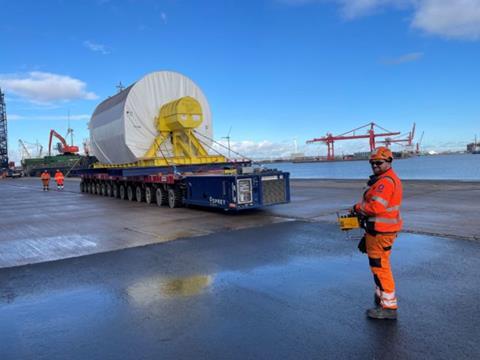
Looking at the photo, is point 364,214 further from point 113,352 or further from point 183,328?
point 113,352

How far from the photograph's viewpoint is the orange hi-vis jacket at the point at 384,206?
421 centimetres

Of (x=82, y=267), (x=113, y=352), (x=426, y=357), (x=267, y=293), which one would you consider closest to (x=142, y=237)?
(x=82, y=267)

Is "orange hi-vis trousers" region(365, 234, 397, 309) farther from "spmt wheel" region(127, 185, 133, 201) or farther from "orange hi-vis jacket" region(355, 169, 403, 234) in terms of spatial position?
"spmt wheel" region(127, 185, 133, 201)

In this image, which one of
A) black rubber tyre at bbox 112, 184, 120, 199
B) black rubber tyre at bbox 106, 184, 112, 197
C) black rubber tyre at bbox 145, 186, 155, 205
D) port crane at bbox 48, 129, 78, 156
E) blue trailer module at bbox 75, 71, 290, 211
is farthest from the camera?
port crane at bbox 48, 129, 78, 156

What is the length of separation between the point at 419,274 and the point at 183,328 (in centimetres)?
338

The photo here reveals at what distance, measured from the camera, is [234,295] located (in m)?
5.18

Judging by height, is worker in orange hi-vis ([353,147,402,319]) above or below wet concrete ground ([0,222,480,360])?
above

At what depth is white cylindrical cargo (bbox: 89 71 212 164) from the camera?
52.1 feet

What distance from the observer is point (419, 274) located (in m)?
5.75

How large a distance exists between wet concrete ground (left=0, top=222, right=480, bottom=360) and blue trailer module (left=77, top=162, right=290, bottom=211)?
423 cm

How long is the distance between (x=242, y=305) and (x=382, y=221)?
5.97 ft

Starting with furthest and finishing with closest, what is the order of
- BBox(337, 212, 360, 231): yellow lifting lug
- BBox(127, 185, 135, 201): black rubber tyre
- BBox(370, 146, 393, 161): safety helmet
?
BBox(127, 185, 135, 201): black rubber tyre → BBox(337, 212, 360, 231): yellow lifting lug → BBox(370, 146, 393, 161): safety helmet

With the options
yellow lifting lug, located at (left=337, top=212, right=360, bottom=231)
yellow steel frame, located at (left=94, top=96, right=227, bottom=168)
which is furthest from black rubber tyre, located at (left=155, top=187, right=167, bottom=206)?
yellow lifting lug, located at (left=337, top=212, right=360, bottom=231)

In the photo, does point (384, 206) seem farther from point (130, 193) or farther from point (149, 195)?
point (130, 193)
